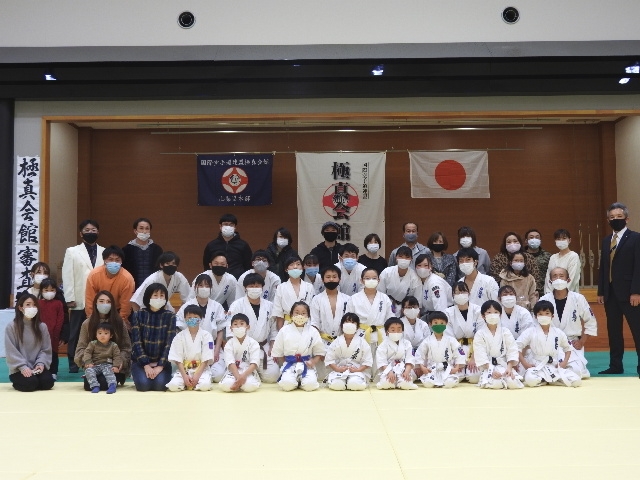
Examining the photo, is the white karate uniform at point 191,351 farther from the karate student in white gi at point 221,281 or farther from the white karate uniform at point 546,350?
the white karate uniform at point 546,350

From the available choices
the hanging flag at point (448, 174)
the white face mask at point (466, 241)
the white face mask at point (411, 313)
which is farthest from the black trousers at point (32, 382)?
the hanging flag at point (448, 174)

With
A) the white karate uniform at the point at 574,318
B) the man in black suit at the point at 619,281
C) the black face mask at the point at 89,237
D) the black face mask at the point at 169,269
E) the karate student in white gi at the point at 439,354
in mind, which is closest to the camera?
the karate student in white gi at the point at 439,354

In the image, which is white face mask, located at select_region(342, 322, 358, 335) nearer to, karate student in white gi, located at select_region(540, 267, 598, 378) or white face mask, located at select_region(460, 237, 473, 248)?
white face mask, located at select_region(460, 237, 473, 248)

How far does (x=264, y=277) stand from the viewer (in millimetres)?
7828

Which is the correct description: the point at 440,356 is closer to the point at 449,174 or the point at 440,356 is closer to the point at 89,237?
the point at 89,237

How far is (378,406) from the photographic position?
18.4 feet

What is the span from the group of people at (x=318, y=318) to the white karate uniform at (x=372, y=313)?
0.01m

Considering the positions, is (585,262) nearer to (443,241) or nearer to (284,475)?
(443,241)

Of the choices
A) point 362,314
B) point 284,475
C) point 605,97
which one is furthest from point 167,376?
point 605,97

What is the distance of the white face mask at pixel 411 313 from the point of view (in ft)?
23.5

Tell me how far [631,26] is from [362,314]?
5324 millimetres

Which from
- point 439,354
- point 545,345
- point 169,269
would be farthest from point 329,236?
point 545,345

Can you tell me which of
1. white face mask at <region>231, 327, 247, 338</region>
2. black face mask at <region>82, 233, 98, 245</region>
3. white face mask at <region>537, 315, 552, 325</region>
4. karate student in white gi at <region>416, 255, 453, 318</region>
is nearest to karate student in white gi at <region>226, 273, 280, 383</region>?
white face mask at <region>231, 327, 247, 338</region>

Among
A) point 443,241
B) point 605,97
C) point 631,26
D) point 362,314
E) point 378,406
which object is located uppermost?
point 631,26
